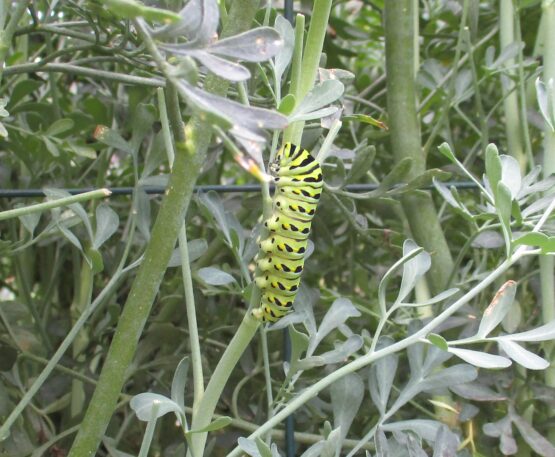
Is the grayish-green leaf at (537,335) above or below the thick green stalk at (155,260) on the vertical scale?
below

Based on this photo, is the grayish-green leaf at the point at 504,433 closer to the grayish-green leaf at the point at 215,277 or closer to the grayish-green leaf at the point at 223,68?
the grayish-green leaf at the point at 215,277

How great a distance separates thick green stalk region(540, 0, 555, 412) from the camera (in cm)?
75

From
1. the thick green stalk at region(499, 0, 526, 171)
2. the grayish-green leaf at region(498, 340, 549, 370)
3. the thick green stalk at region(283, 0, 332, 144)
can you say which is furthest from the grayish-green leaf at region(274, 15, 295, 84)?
the thick green stalk at region(499, 0, 526, 171)

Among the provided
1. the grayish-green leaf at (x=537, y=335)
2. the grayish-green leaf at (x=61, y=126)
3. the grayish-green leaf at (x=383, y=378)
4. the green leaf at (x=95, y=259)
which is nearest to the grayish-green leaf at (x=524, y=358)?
the grayish-green leaf at (x=537, y=335)

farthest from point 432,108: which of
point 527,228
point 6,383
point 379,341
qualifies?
point 6,383

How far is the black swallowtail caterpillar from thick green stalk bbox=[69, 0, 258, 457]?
3.5 inches

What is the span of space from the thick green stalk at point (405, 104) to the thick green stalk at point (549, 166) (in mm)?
115

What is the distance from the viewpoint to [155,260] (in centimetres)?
46

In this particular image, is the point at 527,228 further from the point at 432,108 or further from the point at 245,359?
the point at 432,108

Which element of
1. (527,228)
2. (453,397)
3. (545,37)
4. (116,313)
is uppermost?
(545,37)

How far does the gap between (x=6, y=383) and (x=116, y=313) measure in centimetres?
17

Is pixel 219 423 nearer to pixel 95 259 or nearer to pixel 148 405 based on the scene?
pixel 148 405

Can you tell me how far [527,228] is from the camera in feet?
2.26

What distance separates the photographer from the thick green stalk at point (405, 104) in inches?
32.9
